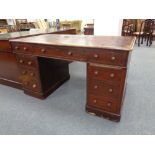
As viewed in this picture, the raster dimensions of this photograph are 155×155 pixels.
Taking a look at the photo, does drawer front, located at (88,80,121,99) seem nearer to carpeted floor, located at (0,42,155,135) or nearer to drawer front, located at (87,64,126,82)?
drawer front, located at (87,64,126,82)

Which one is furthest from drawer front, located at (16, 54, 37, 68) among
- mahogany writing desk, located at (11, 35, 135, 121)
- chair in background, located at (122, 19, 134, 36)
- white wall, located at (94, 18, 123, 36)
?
chair in background, located at (122, 19, 134, 36)

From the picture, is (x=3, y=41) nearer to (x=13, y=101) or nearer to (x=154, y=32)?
(x=13, y=101)

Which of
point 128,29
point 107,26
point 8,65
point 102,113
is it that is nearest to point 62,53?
point 102,113

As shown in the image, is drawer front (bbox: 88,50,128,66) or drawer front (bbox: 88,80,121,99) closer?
drawer front (bbox: 88,50,128,66)

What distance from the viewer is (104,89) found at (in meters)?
1.40

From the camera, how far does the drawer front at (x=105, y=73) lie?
1.25 metres

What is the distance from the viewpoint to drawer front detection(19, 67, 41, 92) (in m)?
1.76

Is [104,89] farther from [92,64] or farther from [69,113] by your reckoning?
[69,113]

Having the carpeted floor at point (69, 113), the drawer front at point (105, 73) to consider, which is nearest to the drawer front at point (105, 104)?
the carpeted floor at point (69, 113)

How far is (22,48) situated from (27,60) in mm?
153

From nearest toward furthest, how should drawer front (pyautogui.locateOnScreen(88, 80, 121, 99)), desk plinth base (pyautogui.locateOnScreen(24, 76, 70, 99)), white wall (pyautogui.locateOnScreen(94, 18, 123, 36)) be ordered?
drawer front (pyautogui.locateOnScreen(88, 80, 121, 99))
desk plinth base (pyautogui.locateOnScreen(24, 76, 70, 99))
white wall (pyautogui.locateOnScreen(94, 18, 123, 36))

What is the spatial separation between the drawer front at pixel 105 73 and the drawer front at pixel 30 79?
2.43 ft

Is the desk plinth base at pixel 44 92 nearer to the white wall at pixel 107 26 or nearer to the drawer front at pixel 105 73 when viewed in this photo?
the drawer front at pixel 105 73
